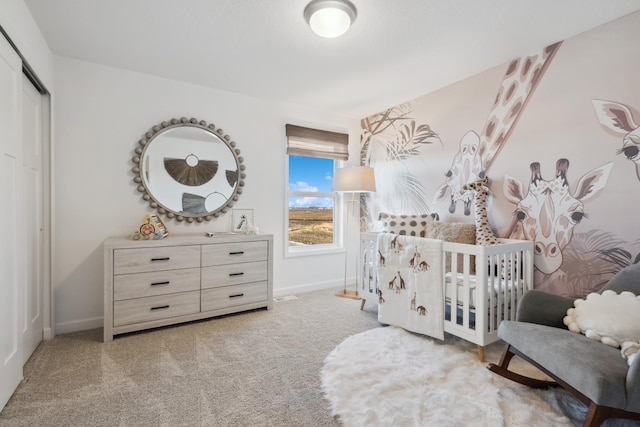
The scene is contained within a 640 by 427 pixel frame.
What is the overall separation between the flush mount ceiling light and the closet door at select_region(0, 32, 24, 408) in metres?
1.57

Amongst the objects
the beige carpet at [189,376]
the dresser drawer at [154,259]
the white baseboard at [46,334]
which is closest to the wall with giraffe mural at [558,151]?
the beige carpet at [189,376]

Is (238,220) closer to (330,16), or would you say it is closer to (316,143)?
(316,143)

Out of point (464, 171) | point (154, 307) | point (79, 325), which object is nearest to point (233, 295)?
point (154, 307)

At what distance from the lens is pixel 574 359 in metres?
1.25

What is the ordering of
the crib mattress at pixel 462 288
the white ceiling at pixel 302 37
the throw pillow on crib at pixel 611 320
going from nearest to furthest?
the throw pillow on crib at pixel 611 320, the white ceiling at pixel 302 37, the crib mattress at pixel 462 288

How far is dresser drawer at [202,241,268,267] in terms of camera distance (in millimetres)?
2619

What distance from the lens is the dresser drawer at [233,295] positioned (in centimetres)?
263

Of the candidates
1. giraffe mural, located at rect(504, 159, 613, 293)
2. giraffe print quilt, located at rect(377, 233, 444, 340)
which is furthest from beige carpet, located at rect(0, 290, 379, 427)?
giraffe mural, located at rect(504, 159, 613, 293)

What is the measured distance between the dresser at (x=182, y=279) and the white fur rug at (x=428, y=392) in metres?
1.15

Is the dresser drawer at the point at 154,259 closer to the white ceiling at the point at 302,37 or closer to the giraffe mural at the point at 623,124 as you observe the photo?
the white ceiling at the point at 302,37

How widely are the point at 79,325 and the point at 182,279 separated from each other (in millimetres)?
914

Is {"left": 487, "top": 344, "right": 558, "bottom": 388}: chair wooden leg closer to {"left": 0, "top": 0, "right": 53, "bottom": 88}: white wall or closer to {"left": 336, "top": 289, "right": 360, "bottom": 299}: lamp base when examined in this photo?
{"left": 336, "top": 289, "right": 360, "bottom": 299}: lamp base

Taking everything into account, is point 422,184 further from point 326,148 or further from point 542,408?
point 542,408

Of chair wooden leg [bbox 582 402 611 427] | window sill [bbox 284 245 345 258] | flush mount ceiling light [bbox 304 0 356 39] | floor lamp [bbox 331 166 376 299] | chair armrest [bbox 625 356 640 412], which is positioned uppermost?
flush mount ceiling light [bbox 304 0 356 39]
